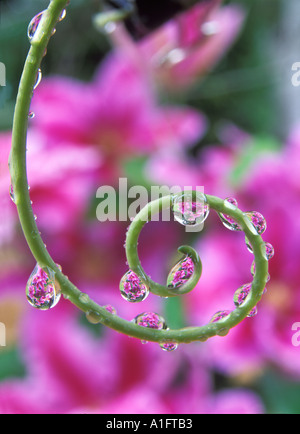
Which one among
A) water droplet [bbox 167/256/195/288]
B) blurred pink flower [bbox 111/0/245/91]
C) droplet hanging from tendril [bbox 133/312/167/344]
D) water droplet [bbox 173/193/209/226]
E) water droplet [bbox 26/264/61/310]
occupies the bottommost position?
droplet hanging from tendril [bbox 133/312/167/344]

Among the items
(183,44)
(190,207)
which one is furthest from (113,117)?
(190,207)

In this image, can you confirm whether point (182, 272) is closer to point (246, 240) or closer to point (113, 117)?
point (246, 240)

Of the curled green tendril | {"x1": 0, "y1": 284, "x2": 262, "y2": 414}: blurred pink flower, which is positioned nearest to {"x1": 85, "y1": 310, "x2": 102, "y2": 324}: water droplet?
the curled green tendril

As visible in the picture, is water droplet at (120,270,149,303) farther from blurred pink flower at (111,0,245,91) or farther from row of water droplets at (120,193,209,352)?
blurred pink flower at (111,0,245,91)

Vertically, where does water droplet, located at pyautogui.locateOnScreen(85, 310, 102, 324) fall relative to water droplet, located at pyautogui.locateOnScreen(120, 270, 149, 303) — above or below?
below

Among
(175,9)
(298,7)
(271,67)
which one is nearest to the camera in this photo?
(175,9)

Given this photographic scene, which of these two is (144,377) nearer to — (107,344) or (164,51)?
(107,344)
